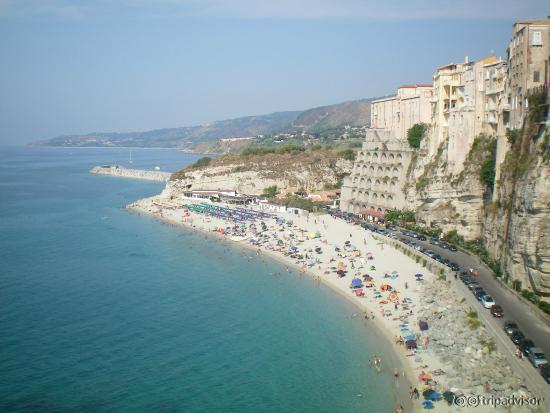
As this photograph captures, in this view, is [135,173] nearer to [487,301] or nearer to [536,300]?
[487,301]

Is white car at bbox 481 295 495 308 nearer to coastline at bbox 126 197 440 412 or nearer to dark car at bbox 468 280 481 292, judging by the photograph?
dark car at bbox 468 280 481 292

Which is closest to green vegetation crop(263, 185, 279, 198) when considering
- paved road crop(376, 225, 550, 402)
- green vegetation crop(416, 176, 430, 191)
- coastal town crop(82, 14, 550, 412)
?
coastal town crop(82, 14, 550, 412)

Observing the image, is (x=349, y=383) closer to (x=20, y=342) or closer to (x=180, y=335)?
(x=180, y=335)

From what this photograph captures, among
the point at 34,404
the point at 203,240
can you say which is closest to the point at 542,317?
the point at 34,404

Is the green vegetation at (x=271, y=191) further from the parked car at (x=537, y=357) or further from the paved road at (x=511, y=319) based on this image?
the parked car at (x=537, y=357)

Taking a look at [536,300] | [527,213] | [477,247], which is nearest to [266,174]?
[477,247]

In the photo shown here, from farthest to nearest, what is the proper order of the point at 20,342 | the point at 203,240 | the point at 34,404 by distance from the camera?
the point at 203,240 < the point at 20,342 < the point at 34,404
